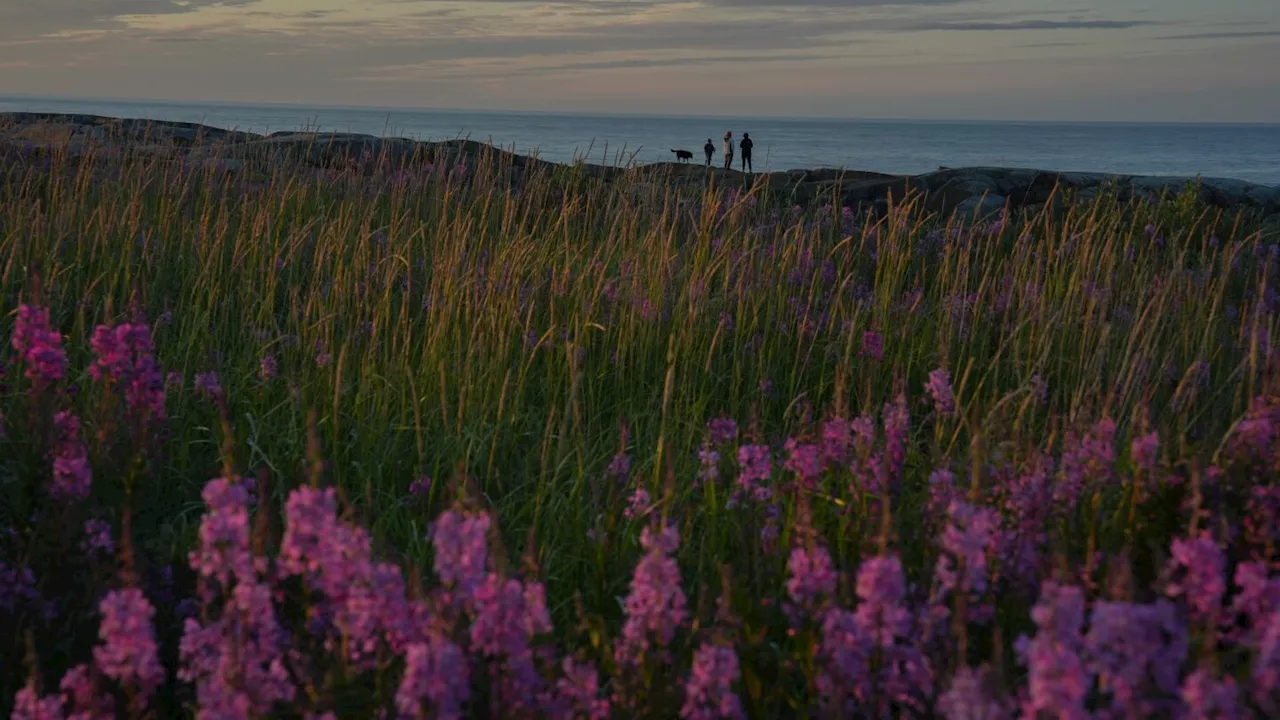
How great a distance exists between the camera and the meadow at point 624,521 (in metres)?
1.48

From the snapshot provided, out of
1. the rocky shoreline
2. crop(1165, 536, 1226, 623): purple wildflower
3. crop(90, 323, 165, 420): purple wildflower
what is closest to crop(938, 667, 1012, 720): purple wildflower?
crop(1165, 536, 1226, 623): purple wildflower

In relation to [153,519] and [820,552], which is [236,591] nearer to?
[820,552]

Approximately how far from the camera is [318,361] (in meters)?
3.40

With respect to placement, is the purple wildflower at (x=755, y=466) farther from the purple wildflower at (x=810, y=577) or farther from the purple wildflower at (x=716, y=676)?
the purple wildflower at (x=716, y=676)

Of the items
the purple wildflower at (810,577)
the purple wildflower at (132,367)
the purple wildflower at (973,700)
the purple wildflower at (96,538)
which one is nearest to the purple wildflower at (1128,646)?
the purple wildflower at (973,700)

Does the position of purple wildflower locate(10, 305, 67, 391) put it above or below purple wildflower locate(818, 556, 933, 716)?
above

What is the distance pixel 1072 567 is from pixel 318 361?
95.2 inches

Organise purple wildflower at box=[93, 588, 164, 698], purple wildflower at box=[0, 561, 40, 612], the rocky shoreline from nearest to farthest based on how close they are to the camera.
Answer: purple wildflower at box=[93, 588, 164, 698], purple wildflower at box=[0, 561, 40, 612], the rocky shoreline

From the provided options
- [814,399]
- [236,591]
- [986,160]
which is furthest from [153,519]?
[986,160]

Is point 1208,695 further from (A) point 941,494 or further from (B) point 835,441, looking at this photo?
(B) point 835,441

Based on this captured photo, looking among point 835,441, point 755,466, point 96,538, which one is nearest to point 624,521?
point 755,466

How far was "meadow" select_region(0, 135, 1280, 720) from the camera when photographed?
58.4 inches

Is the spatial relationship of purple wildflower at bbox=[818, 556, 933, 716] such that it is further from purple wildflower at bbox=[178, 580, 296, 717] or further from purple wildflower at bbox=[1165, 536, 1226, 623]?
purple wildflower at bbox=[178, 580, 296, 717]

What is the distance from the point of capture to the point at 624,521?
2.63 metres
